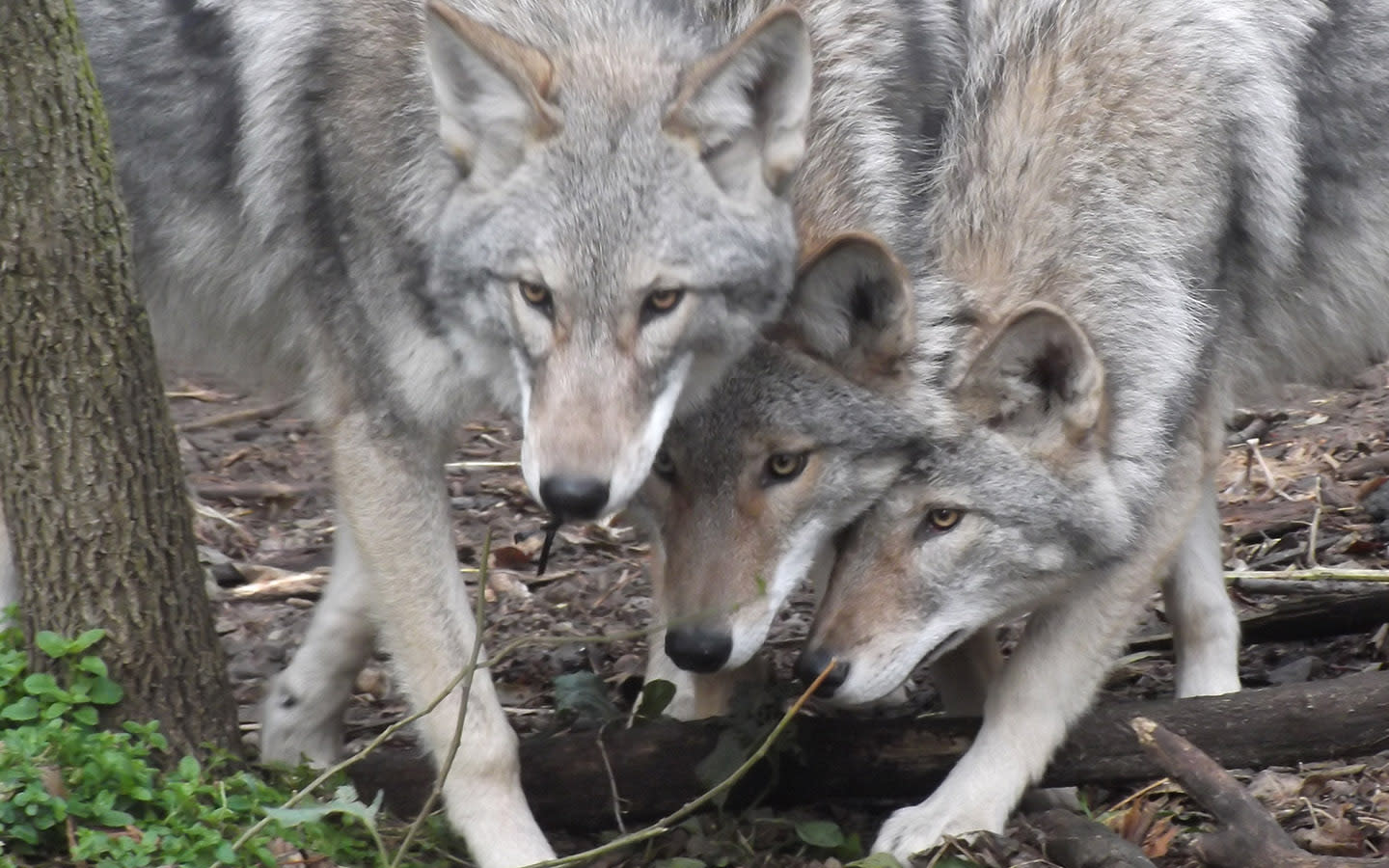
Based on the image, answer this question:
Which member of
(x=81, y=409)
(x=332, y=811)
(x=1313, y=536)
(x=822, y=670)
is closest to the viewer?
(x=81, y=409)

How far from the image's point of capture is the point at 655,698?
4.61 m

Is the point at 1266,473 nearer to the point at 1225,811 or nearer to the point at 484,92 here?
the point at 1225,811

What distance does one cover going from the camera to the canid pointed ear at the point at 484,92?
374 cm

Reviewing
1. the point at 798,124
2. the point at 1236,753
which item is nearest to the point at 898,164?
the point at 798,124

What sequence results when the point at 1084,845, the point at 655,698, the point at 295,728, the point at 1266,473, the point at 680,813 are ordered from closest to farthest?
the point at 680,813, the point at 1084,845, the point at 655,698, the point at 295,728, the point at 1266,473

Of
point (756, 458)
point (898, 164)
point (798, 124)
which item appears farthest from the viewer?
point (898, 164)

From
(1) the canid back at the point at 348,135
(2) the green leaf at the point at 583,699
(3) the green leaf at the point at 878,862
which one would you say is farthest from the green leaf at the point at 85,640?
(3) the green leaf at the point at 878,862

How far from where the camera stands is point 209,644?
4.06 metres

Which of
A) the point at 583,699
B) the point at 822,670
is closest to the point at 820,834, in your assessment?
the point at 822,670

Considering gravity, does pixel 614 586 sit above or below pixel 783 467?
below

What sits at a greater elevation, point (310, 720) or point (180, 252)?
point (180, 252)

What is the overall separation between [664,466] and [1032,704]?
3.88 feet

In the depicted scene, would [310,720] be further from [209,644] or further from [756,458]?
[756,458]

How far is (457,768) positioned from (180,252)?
1.64 meters
